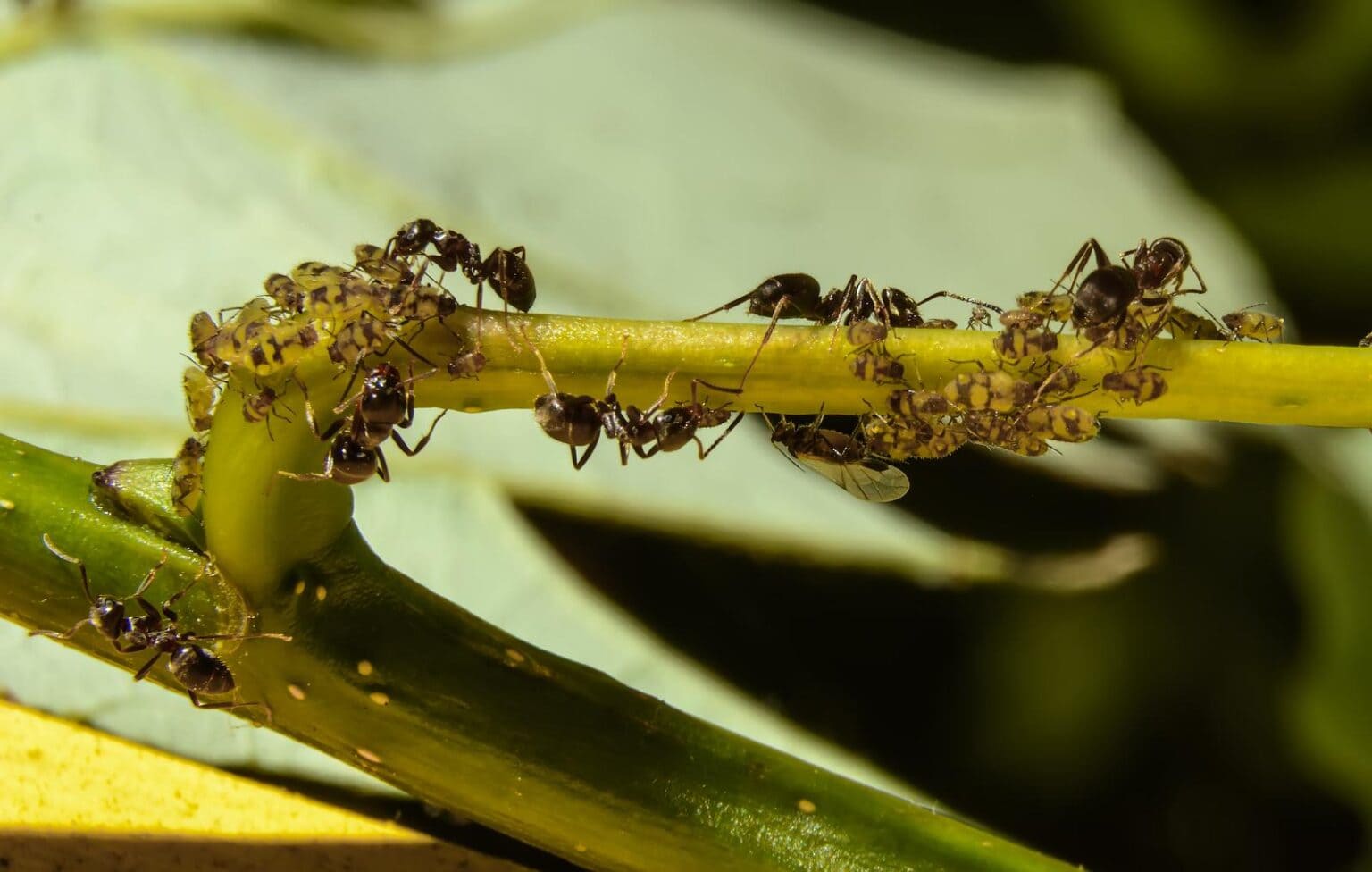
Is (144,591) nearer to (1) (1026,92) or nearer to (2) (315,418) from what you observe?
(2) (315,418)

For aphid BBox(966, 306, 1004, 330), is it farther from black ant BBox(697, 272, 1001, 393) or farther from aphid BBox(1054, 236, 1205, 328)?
aphid BBox(1054, 236, 1205, 328)

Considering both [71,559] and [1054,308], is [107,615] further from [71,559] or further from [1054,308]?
[1054,308]

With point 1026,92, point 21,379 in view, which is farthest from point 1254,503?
point 21,379

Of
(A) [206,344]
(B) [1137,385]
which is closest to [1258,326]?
(B) [1137,385]

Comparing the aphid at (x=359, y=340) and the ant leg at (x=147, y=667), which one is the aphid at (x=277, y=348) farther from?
the ant leg at (x=147, y=667)

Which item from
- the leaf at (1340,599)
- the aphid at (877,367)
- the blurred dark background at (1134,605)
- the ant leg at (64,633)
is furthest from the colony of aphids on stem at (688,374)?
the leaf at (1340,599)

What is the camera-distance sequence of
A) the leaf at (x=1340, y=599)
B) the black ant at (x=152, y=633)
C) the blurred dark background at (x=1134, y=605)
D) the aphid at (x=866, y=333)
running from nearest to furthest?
the aphid at (x=866, y=333)
the black ant at (x=152, y=633)
the blurred dark background at (x=1134, y=605)
the leaf at (x=1340, y=599)
